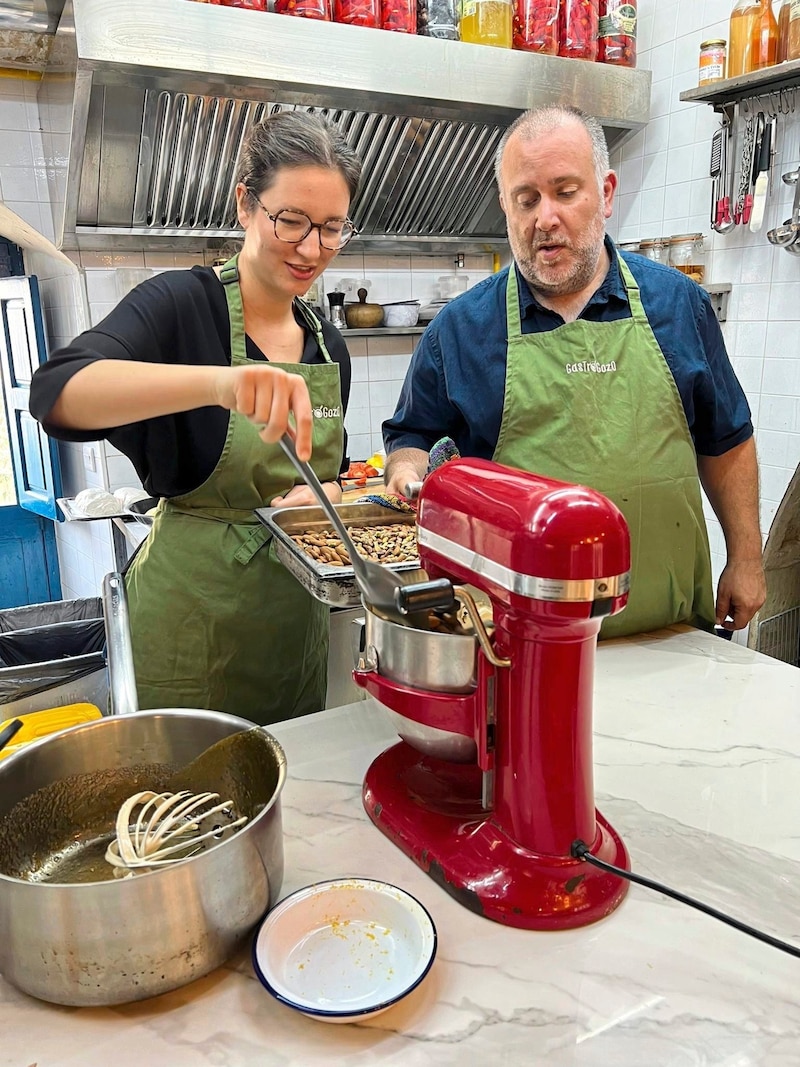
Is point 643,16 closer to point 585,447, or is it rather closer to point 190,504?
point 585,447

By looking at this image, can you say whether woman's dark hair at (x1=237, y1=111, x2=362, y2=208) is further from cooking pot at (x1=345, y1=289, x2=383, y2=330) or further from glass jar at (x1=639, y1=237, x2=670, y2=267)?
glass jar at (x1=639, y1=237, x2=670, y2=267)

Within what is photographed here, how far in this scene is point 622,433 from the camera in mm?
1673

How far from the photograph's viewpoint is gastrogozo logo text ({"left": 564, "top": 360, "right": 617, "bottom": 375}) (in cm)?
168

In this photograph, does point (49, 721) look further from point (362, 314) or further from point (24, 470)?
point (24, 470)

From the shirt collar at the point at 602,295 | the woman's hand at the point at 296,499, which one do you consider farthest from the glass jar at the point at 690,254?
the woman's hand at the point at 296,499

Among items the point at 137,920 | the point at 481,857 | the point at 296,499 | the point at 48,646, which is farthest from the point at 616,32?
the point at 137,920

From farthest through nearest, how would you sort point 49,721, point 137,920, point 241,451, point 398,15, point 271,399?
point 398,15 < point 241,451 < point 49,721 < point 271,399 < point 137,920

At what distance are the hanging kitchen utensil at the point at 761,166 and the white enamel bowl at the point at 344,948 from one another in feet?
10.3

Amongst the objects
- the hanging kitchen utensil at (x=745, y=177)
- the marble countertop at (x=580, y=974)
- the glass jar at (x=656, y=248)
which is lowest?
the marble countertop at (x=580, y=974)

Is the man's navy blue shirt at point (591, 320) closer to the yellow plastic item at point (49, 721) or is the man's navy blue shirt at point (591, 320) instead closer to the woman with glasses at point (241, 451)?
the woman with glasses at point (241, 451)

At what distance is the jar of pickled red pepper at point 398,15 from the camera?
3.19m

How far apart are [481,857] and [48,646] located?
2320mm

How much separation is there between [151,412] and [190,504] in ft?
1.93

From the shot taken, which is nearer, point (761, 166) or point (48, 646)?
point (48, 646)
